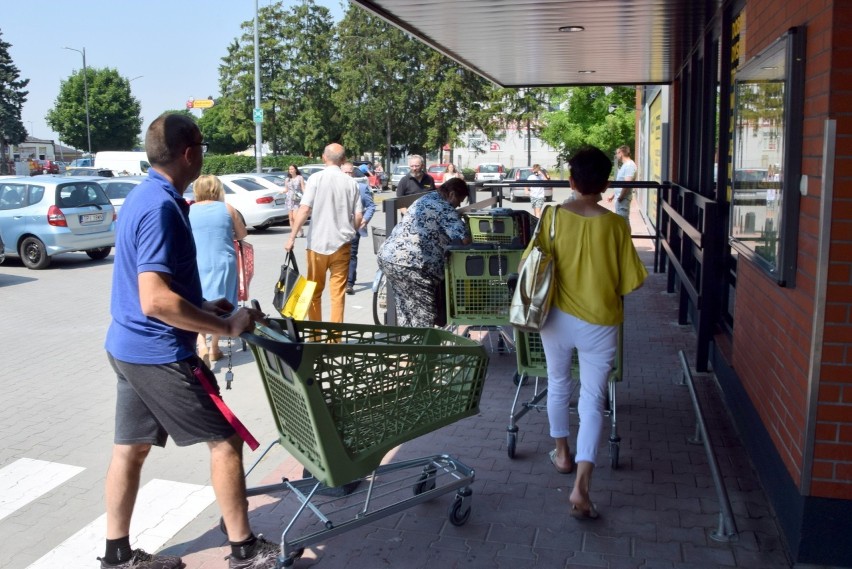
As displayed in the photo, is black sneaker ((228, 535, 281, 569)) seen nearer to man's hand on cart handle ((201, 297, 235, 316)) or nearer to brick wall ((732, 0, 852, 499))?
man's hand on cart handle ((201, 297, 235, 316))

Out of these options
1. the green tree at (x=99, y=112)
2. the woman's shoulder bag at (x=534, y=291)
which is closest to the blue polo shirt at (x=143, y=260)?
the woman's shoulder bag at (x=534, y=291)

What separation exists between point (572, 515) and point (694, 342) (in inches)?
181

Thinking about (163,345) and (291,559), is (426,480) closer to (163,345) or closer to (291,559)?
(291,559)

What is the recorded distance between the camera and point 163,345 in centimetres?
359

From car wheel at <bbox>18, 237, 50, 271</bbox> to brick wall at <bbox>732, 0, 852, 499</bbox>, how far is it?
14.8m

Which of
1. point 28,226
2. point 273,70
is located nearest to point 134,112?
point 273,70

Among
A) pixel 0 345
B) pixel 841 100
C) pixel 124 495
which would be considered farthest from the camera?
pixel 0 345

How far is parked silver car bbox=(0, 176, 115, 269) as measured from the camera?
15867mm

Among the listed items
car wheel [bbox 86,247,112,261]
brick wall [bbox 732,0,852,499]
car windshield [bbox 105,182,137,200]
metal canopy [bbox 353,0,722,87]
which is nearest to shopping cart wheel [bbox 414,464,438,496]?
brick wall [bbox 732,0,852,499]

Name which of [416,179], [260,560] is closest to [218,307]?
[260,560]

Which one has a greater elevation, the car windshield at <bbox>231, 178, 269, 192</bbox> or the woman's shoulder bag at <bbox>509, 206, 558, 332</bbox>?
the car windshield at <bbox>231, 178, 269, 192</bbox>

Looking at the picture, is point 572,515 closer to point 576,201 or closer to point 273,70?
point 576,201

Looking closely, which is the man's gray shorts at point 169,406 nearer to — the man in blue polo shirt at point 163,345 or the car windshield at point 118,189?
the man in blue polo shirt at point 163,345

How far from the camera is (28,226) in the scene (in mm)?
15953
